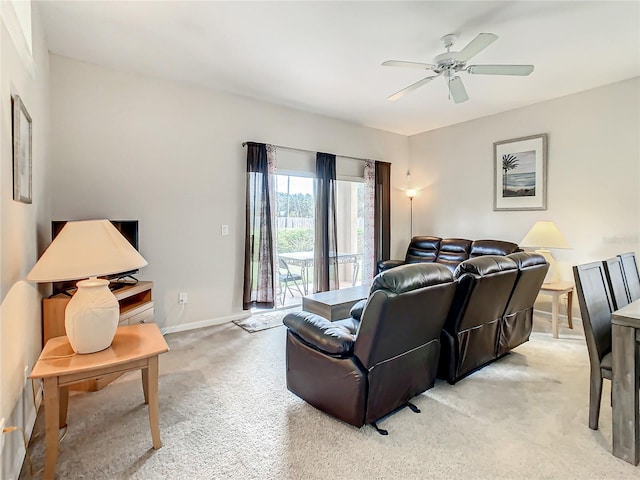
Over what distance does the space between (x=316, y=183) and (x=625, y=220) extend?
3710mm

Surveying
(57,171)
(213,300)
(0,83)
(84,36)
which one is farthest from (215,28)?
(213,300)

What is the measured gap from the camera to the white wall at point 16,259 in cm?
156

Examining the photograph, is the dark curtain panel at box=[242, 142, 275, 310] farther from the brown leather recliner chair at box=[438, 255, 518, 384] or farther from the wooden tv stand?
the brown leather recliner chair at box=[438, 255, 518, 384]

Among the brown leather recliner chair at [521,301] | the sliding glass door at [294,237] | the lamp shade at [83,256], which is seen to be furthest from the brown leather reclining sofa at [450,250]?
the lamp shade at [83,256]

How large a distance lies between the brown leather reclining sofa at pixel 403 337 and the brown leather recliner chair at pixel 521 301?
0.06 feet

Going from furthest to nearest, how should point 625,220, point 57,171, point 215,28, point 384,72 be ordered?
point 625,220 → point 384,72 → point 57,171 → point 215,28

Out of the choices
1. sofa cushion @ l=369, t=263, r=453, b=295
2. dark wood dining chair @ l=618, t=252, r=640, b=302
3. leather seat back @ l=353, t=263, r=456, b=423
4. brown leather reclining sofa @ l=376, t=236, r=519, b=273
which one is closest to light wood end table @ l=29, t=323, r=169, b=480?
leather seat back @ l=353, t=263, r=456, b=423

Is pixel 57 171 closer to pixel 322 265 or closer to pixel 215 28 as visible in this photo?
pixel 215 28

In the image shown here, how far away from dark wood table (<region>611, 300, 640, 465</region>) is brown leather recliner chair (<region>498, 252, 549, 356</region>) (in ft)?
3.21

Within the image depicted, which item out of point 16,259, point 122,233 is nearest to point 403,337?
point 16,259

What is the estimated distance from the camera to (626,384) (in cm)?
178

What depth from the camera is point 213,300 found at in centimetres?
416

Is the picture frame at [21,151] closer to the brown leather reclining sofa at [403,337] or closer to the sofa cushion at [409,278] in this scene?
the brown leather reclining sofa at [403,337]

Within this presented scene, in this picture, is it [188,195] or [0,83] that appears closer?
[0,83]
